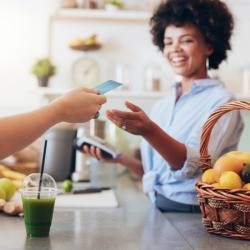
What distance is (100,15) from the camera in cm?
306

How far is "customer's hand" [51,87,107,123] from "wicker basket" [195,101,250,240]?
12.7 inches

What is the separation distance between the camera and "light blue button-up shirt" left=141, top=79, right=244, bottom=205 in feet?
5.10

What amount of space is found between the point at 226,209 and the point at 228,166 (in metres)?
0.11

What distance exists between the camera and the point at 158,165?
67.8 inches

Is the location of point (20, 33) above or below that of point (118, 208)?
above

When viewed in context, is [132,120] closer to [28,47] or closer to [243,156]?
[243,156]

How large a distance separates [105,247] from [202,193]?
0.93ft

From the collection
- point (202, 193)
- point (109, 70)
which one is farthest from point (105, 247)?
point (109, 70)

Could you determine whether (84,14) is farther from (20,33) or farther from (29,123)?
(29,123)

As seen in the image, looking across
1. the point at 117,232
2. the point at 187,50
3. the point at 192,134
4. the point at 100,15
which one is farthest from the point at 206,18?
the point at 100,15

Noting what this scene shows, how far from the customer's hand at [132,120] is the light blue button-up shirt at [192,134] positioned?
7.1 inches

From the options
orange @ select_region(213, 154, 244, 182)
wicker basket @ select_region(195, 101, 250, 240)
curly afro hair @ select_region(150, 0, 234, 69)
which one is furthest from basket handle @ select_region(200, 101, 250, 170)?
curly afro hair @ select_region(150, 0, 234, 69)

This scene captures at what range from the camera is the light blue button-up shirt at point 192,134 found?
1.55 meters

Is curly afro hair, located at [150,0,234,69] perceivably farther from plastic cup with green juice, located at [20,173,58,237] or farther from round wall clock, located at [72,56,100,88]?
round wall clock, located at [72,56,100,88]
